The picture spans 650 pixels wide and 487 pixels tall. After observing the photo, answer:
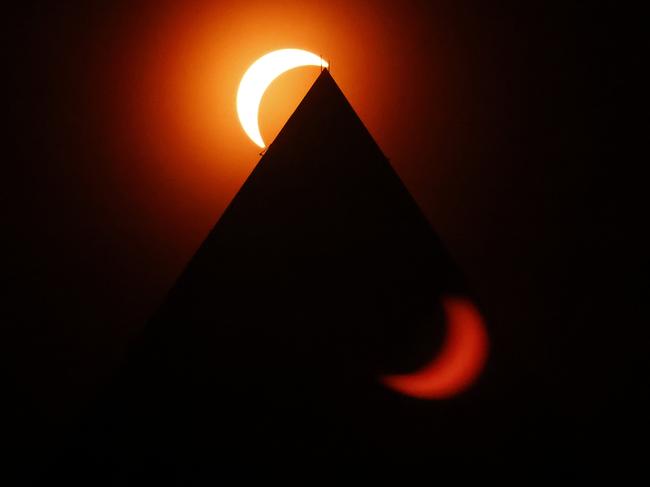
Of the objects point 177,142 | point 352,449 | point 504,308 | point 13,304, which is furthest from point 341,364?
point 13,304

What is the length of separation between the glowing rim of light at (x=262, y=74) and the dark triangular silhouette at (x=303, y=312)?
29 centimetres

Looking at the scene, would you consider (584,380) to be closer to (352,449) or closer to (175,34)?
(352,449)

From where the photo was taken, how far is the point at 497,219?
1105 mm

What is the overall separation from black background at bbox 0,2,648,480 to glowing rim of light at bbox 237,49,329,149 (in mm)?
386

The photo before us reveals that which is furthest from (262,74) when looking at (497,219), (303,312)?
(497,219)

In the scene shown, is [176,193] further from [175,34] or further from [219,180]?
[175,34]

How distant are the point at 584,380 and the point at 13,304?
149cm

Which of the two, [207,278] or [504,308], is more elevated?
[504,308]

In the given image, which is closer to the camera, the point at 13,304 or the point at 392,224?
the point at 392,224

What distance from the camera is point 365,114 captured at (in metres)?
1.08

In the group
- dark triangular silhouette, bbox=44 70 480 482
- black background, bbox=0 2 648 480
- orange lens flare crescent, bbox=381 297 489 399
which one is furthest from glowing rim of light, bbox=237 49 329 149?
orange lens flare crescent, bbox=381 297 489 399

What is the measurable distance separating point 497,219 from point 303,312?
0.64m

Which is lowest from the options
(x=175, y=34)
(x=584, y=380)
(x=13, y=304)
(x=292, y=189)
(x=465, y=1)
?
(x=13, y=304)

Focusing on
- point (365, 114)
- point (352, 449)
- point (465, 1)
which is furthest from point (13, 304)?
point (465, 1)
